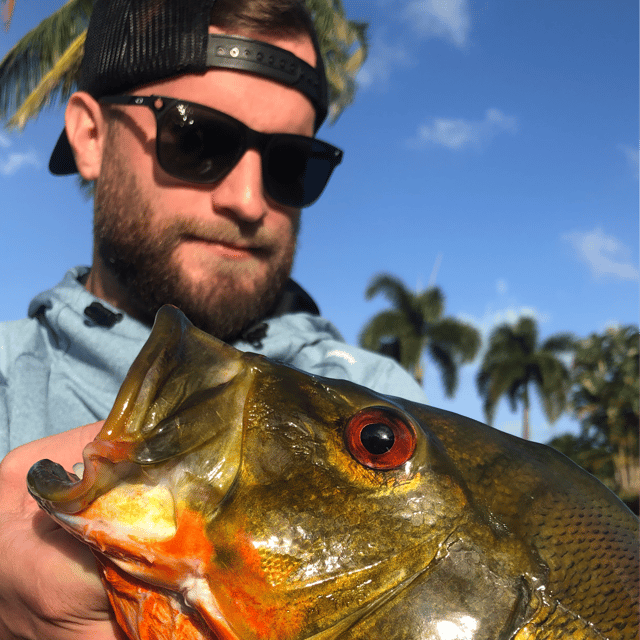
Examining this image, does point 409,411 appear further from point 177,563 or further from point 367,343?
point 367,343

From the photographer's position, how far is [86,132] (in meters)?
3.40

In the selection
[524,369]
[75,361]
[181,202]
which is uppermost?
[524,369]

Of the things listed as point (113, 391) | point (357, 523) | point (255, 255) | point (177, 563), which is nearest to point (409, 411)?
point (357, 523)

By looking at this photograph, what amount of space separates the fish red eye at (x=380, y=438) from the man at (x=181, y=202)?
171 cm

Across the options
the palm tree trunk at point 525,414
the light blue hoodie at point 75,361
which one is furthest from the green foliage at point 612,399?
the light blue hoodie at point 75,361

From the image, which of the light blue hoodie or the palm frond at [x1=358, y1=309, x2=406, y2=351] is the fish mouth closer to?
the light blue hoodie

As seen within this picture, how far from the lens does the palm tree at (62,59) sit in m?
14.0

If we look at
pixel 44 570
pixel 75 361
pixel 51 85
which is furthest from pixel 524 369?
pixel 44 570

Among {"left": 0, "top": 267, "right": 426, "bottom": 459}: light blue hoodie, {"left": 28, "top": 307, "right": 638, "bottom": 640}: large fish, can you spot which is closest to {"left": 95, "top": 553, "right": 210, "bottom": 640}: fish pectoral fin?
{"left": 28, "top": 307, "right": 638, "bottom": 640}: large fish

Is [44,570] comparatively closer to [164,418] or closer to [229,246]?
[164,418]

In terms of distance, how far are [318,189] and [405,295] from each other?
1050 inches

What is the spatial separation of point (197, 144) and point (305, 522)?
7.63ft

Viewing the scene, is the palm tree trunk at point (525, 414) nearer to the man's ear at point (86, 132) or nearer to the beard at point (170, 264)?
the beard at point (170, 264)

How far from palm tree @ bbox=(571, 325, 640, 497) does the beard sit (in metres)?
36.1
